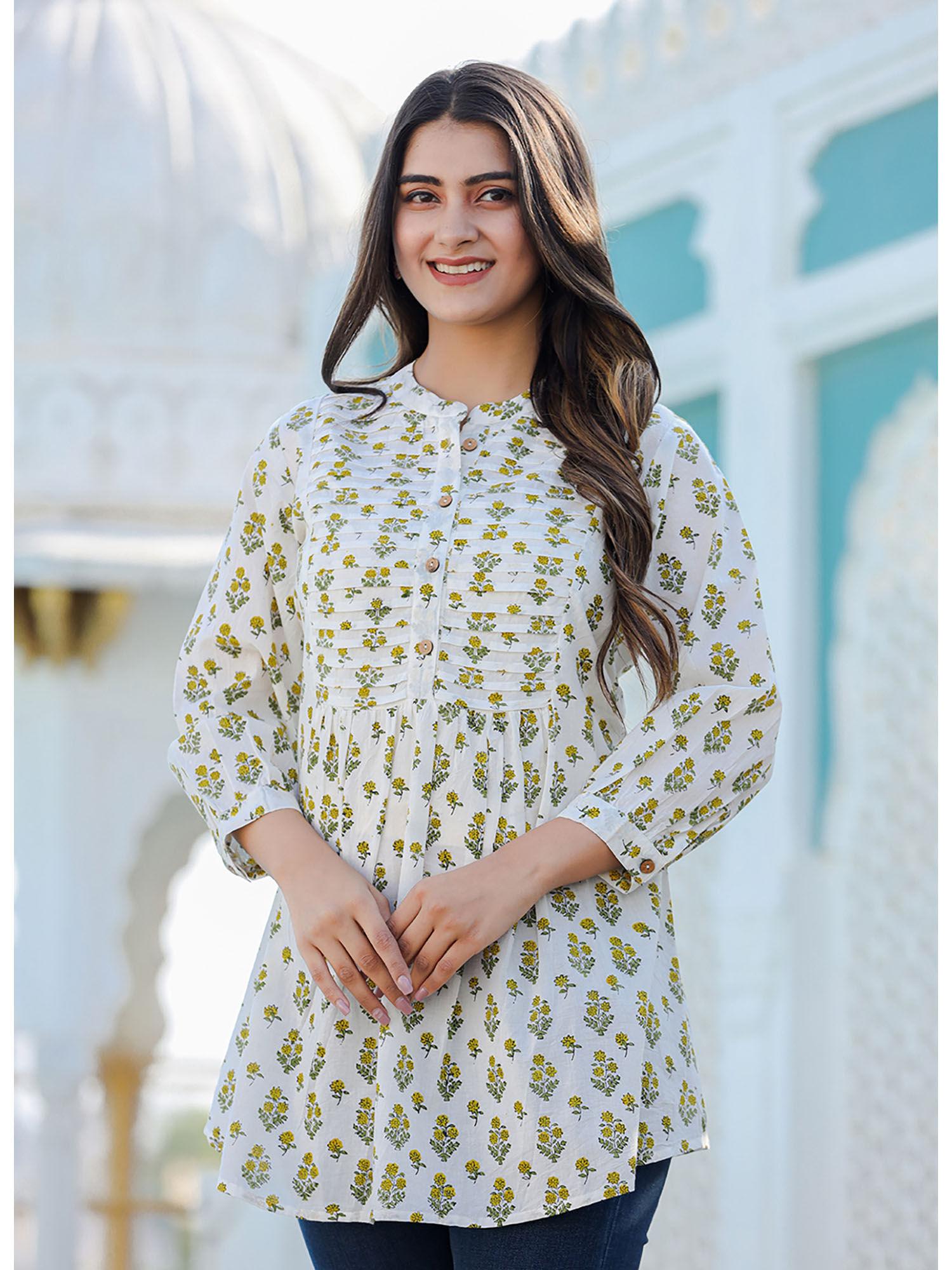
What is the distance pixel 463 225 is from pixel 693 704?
362 mm

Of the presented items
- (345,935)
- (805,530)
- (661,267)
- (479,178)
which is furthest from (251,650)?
(661,267)

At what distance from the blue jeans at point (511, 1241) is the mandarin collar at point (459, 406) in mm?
522

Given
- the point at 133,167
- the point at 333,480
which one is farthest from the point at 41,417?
the point at 333,480

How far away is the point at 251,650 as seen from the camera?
1257 millimetres

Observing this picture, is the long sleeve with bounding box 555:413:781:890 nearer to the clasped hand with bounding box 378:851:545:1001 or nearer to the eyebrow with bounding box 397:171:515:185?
the clasped hand with bounding box 378:851:545:1001

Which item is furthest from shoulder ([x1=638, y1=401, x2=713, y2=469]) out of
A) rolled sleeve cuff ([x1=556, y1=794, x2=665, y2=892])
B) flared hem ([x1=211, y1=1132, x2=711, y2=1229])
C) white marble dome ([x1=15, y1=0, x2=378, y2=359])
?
white marble dome ([x1=15, y1=0, x2=378, y2=359])

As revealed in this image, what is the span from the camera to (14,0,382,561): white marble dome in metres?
5.88

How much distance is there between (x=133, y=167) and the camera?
6.02m

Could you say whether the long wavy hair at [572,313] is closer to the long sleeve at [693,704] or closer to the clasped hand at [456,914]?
the long sleeve at [693,704]

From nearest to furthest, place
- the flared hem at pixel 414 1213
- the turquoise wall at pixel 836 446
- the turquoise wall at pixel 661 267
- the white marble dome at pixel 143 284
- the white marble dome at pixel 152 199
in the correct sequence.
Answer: the flared hem at pixel 414 1213, the turquoise wall at pixel 836 446, the turquoise wall at pixel 661 267, the white marble dome at pixel 143 284, the white marble dome at pixel 152 199

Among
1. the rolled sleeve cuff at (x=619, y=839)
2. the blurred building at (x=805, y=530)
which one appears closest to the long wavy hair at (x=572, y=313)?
the rolled sleeve cuff at (x=619, y=839)

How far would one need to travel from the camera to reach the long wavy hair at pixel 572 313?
1.18 meters

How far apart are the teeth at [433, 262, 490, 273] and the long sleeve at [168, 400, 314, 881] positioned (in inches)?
6.2

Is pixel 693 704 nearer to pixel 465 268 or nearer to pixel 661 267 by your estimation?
pixel 465 268
